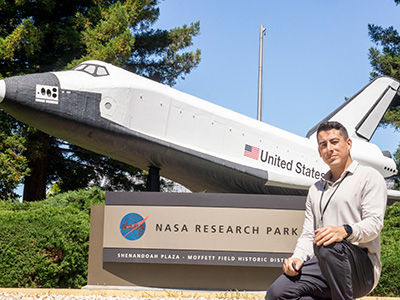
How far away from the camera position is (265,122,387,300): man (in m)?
2.04

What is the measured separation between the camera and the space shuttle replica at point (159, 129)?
7430 mm

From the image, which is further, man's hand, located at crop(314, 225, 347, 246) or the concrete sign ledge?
the concrete sign ledge

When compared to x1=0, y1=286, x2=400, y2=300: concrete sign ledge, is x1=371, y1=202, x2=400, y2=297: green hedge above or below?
above

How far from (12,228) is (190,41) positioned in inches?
586

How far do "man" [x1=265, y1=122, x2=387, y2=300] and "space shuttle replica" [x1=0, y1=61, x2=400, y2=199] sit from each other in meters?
5.84

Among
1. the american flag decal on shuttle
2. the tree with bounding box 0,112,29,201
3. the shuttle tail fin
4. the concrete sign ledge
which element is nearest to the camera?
the concrete sign ledge

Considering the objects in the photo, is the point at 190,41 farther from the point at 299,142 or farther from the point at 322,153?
the point at 322,153

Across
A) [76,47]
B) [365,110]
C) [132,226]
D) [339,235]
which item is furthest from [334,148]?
[76,47]

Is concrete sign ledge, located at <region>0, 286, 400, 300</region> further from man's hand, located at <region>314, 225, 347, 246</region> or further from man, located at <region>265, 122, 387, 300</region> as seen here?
man's hand, located at <region>314, 225, 347, 246</region>

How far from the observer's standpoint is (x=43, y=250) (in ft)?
19.6

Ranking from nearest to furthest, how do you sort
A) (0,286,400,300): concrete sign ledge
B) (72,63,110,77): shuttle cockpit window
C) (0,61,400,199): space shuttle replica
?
(0,286,400,300): concrete sign ledge
(0,61,400,199): space shuttle replica
(72,63,110,77): shuttle cockpit window

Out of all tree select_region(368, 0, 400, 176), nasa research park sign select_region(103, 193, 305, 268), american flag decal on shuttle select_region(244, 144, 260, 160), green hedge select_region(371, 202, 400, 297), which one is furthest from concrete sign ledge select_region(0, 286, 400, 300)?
tree select_region(368, 0, 400, 176)

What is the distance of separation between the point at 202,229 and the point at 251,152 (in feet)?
12.2

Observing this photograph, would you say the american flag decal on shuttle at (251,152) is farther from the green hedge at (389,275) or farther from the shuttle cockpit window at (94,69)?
the green hedge at (389,275)
